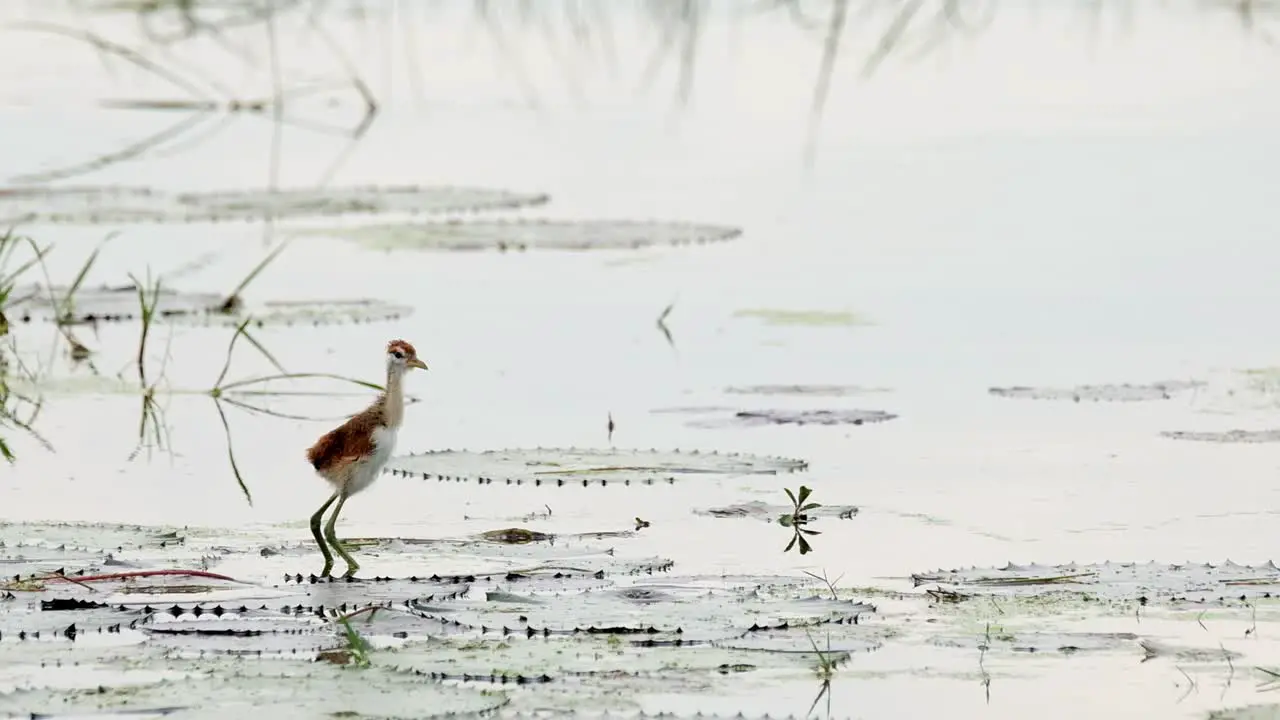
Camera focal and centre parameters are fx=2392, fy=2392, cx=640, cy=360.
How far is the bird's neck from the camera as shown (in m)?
5.69

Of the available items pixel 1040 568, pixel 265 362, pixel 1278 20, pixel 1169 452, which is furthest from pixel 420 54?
pixel 1040 568

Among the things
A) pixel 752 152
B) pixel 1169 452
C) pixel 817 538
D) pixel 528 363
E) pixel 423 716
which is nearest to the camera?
pixel 423 716

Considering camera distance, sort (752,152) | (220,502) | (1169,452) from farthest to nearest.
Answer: (752,152)
(1169,452)
(220,502)

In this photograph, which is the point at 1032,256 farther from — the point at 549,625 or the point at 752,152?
the point at 549,625

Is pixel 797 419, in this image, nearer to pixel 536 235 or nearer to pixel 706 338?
pixel 706 338

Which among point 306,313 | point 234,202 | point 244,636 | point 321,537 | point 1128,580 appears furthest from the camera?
point 234,202

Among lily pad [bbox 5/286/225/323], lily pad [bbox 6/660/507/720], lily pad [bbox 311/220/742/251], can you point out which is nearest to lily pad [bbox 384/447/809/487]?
lily pad [bbox 6/660/507/720]

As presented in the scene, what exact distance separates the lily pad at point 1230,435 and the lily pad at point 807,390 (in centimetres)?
111

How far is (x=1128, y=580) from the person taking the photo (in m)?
4.94

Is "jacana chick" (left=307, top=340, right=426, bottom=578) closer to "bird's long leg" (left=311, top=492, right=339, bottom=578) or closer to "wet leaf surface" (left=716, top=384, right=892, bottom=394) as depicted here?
"bird's long leg" (left=311, top=492, right=339, bottom=578)

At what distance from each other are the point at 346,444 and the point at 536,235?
5057 mm

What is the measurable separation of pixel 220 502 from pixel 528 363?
228cm

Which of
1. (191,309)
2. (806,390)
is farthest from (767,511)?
(191,309)

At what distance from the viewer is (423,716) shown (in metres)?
3.89
